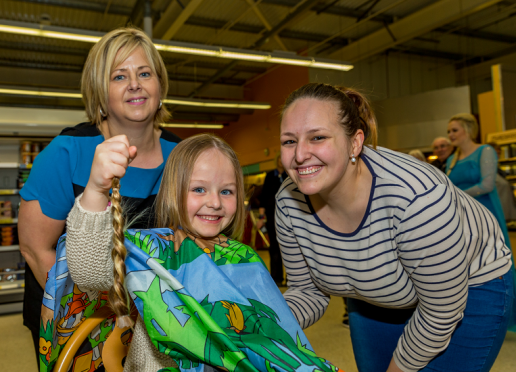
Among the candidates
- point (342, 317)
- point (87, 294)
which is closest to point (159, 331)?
Result: point (87, 294)

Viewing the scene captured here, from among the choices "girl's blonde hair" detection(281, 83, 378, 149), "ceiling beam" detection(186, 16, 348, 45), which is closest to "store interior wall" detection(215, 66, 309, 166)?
"ceiling beam" detection(186, 16, 348, 45)

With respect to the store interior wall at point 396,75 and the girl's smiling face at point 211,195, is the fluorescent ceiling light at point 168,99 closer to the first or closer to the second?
the store interior wall at point 396,75

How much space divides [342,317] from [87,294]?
10.5ft

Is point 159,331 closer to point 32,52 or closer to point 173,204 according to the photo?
point 173,204

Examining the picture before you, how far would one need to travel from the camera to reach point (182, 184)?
1.37 metres

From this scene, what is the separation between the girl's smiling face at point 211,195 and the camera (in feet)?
4.42

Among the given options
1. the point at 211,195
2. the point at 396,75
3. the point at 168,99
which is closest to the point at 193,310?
the point at 211,195

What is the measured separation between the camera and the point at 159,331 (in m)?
0.92

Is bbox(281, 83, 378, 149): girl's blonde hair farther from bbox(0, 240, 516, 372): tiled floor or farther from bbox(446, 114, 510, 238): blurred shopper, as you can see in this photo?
bbox(446, 114, 510, 238): blurred shopper

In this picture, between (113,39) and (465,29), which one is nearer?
(113,39)

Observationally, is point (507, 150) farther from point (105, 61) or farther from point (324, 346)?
point (105, 61)

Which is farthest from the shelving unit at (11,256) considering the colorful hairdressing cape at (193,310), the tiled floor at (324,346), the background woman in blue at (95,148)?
the colorful hairdressing cape at (193,310)

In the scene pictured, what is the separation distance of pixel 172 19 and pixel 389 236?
8.05m

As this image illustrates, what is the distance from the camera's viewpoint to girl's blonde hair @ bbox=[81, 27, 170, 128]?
1.40 m
